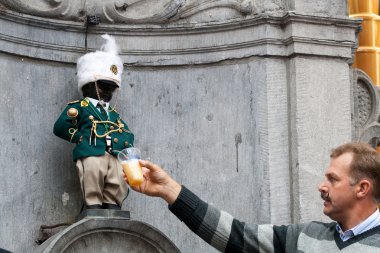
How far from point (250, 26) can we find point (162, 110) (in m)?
0.81

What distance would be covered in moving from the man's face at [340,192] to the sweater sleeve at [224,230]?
265 mm

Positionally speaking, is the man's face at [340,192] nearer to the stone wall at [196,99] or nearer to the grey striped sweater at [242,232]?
the grey striped sweater at [242,232]

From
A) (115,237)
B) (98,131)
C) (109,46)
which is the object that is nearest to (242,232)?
(115,237)

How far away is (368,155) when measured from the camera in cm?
347

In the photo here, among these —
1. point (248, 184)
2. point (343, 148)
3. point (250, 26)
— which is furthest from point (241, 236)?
point (250, 26)

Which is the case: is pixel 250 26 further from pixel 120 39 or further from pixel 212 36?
pixel 120 39

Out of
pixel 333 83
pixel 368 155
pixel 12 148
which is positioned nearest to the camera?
pixel 368 155

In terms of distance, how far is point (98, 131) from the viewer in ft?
18.6

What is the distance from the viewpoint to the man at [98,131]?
5551mm

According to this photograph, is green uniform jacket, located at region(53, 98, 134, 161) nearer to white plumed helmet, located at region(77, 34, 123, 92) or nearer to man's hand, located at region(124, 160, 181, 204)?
white plumed helmet, located at region(77, 34, 123, 92)

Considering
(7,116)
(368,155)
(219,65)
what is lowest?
(368,155)

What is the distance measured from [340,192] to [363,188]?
0.09 metres

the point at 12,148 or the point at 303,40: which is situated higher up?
the point at 303,40

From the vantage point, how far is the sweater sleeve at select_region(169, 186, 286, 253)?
360 cm
